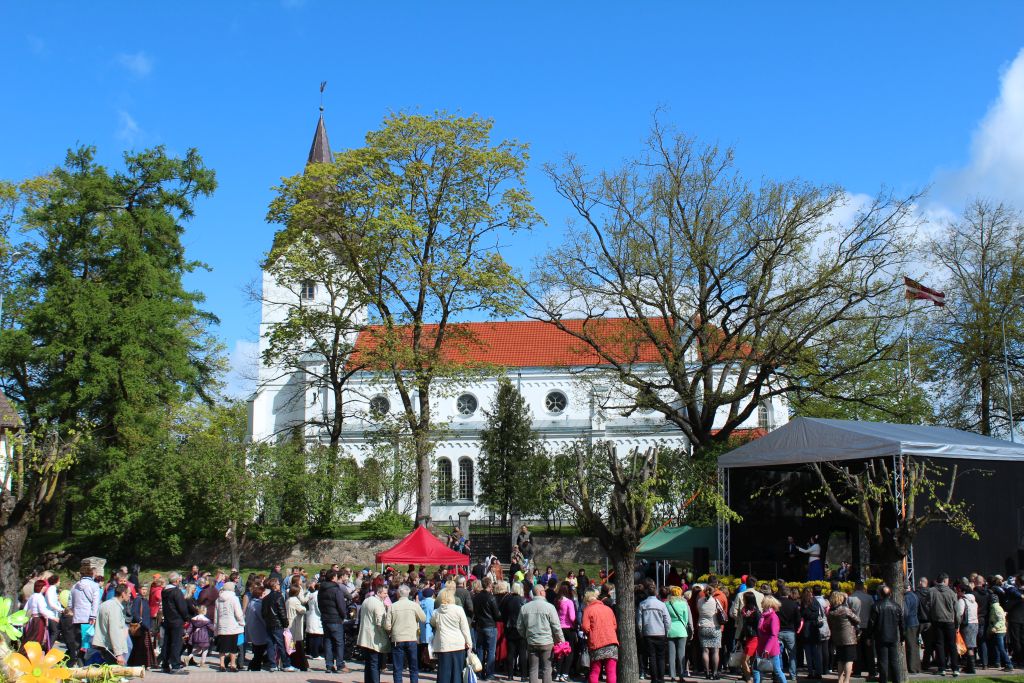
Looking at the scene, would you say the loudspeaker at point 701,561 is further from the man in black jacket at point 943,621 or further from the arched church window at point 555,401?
the arched church window at point 555,401

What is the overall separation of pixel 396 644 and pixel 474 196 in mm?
20421

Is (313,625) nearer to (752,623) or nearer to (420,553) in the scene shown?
(420,553)

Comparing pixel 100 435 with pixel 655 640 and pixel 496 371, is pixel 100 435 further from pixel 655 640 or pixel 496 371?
pixel 655 640

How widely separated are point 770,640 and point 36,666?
38.2ft

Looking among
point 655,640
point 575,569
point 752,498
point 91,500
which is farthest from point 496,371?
point 655,640

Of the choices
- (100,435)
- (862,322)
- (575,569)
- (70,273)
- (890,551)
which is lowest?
(575,569)

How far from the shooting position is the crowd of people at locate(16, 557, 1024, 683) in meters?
12.1

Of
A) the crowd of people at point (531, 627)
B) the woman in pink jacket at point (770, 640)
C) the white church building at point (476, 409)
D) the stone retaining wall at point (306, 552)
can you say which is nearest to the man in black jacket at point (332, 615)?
the crowd of people at point (531, 627)

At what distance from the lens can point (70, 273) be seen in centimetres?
3400

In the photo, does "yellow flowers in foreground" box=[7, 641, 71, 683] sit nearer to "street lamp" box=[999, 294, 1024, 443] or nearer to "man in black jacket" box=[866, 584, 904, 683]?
"man in black jacket" box=[866, 584, 904, 683]

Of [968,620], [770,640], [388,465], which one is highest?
[388,465]

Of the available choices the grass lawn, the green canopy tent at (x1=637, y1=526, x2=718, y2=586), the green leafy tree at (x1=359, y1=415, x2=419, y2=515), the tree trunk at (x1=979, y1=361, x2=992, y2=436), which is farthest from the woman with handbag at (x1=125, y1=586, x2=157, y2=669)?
the tree trunk at (x1=979, y1=361, x2=992, y2=436)

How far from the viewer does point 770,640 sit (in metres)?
13.0

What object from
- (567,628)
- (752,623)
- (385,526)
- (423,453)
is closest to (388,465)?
(423,453)
